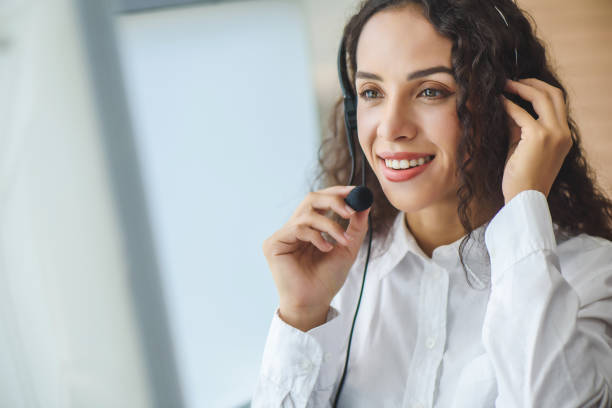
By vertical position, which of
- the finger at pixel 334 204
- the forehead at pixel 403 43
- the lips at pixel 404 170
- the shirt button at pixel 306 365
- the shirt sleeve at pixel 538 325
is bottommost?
the shirt button at pixel 306 365

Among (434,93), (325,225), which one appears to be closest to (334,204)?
(325,225)

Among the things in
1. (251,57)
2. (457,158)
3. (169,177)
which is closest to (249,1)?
(251,57)

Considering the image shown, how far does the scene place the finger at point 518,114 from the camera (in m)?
0.98

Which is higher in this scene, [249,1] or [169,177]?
[249,1]

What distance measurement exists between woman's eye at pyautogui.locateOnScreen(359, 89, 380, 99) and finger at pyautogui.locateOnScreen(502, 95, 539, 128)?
26 centimetres

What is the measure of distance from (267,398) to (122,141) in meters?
0.68

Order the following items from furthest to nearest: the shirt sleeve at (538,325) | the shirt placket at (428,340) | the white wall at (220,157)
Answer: the white wall at (220,157) → the shirt placket at (428,340) → the shirt sleeve at (538,325)

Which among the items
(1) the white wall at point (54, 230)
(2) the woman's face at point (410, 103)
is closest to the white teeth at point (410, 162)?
(2) the woman's face at point (410, 103)

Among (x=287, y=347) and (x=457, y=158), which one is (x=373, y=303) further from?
(x=457, y=158)

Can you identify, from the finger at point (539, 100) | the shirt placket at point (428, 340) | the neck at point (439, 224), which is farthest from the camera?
the neck at point (439, 224)

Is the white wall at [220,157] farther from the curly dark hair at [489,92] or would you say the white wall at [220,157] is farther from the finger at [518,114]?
the finger at [518,114]

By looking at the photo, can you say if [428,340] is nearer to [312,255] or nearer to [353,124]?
[312,255]

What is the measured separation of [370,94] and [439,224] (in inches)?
13.6

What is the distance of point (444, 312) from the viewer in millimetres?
1125
